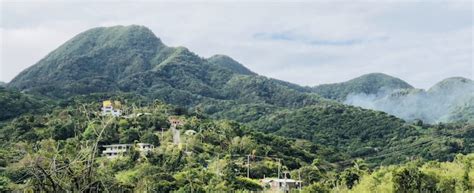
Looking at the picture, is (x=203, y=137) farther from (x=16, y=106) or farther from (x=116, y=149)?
(x=16, y=106)

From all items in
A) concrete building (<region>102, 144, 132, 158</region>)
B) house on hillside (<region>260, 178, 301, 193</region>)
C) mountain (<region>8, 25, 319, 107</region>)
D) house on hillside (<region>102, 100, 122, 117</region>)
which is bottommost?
house on hillside (<region>260, 178, 301, 193</region>)

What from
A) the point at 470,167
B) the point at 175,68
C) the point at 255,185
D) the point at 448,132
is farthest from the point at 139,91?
the point at 470,167

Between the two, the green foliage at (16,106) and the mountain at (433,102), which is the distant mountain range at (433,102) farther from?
the green foliage at (16,106)

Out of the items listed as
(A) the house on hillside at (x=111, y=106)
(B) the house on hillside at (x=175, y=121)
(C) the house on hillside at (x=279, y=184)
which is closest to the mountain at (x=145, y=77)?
(A) the house on hillside at (x=111, y=106)

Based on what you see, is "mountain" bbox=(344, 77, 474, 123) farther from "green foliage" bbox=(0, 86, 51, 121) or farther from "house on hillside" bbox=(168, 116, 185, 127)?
"green foliage" bbox=(0, 86, 51, 121)

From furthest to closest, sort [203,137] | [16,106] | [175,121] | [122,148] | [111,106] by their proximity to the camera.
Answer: [16,106], [111,106], [175,121], [203,137], [122,148]

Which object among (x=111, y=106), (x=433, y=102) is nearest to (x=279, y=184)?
(x=111, y=106)

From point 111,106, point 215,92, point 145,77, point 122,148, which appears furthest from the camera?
point 215,92

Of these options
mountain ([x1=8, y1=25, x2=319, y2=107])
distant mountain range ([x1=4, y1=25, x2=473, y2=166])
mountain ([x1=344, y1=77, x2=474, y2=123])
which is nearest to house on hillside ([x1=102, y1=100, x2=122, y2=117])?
distant mountain range ([x1=4, y1=25, x2=473, y2=166])
